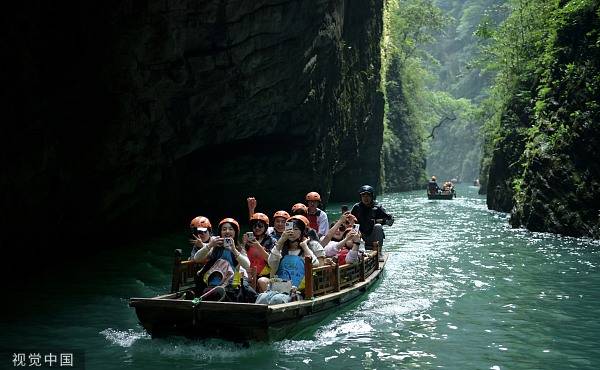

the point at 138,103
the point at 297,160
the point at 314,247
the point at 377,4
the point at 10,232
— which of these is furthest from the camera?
the point at 377,4

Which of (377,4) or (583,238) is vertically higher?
(377,4)

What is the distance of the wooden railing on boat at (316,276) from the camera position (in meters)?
8.84

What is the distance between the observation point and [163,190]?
21484 millimetres

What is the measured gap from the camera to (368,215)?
46.2 feet

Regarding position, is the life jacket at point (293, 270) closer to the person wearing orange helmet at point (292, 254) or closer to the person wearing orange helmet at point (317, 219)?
the person wearing orange helmet at point (292, 254)

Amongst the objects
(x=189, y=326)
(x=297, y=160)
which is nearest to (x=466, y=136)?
(x=297, y=160)

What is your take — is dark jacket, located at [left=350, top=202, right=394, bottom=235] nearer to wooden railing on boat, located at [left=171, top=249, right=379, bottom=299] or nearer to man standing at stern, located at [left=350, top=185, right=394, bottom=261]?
man standing at stern, located at [left=350, top=185, right=394, bottom=261]

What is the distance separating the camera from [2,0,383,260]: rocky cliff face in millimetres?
13266

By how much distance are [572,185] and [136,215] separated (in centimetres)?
1420

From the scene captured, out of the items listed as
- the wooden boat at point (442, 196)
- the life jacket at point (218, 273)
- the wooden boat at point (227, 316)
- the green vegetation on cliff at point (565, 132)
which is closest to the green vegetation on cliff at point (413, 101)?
the wooden boat at point (442, 196)

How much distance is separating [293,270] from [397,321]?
198cm

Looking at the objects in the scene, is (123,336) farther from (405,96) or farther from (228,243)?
(405,96)

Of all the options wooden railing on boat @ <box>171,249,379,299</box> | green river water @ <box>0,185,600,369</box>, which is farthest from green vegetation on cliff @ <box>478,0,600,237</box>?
wooden railing on boat @ <box>171,249,379,299</box>

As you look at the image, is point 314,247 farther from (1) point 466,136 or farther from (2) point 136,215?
(1) point 466,136
